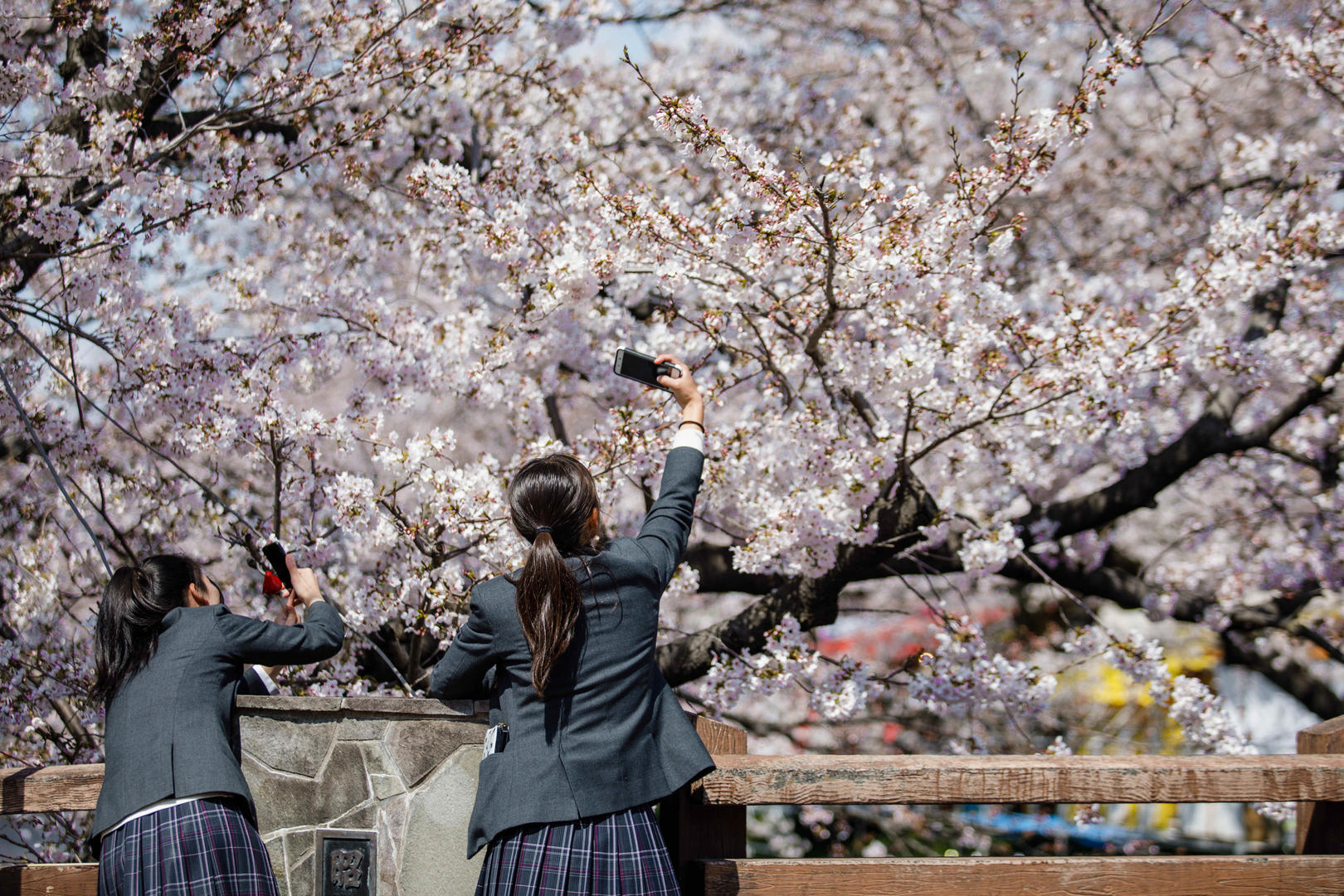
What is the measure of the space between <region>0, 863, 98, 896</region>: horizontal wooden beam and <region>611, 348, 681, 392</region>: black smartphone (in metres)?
1.91

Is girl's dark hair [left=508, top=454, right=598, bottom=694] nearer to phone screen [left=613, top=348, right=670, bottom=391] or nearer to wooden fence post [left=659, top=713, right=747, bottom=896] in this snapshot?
phone screen [left=613, top=348, right=670, bottom=391]

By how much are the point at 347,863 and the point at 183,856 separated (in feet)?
1.57

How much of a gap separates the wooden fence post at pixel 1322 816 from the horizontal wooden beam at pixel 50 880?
10.8 feet

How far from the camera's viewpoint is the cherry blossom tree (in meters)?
3.87

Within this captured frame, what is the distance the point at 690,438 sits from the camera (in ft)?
7.57

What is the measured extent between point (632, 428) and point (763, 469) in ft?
2.09

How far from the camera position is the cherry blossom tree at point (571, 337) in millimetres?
3867

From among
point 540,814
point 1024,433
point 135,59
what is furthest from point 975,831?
point 135,59

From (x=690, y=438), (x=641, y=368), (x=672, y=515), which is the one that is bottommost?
(x=672, y=515)

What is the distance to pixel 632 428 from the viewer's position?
155 inches

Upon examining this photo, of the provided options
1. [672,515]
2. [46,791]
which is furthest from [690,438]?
[46,791]

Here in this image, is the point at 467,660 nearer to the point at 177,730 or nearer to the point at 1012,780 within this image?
the point at 177,730

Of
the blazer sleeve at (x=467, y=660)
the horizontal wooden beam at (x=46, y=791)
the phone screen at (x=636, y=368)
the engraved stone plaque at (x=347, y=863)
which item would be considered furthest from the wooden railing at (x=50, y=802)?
the phone screen at (x=636, y=368)

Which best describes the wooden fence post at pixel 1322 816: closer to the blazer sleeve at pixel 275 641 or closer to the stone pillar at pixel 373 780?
the stone pillar at pixel 373 780
